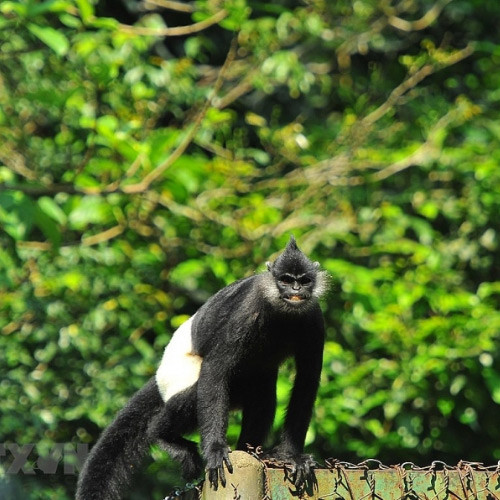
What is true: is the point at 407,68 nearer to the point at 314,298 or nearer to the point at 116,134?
the point at 116,134

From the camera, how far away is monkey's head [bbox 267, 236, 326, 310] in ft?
17.2

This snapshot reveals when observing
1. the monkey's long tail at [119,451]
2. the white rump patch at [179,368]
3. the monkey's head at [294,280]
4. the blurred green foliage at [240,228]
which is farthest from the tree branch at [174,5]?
the monkey's long tail at [119,451]

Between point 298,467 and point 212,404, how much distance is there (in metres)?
0.93

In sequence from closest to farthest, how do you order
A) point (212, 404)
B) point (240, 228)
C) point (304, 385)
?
point (212, 404) → point (304, 385) → point (240, 228)

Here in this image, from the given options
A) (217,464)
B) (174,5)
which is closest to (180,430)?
(217,464)

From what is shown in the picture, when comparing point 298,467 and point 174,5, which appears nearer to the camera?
point 298,467

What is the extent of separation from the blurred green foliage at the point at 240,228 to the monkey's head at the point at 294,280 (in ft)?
6.88

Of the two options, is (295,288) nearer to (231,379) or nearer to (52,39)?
(231,379)

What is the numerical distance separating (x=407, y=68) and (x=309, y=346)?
6.29m

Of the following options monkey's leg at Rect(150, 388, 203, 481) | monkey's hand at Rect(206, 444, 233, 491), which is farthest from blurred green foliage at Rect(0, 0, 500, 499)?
monkey's hand at Rect(206, 444, 233, 491)

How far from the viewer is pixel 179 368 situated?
5531 mm

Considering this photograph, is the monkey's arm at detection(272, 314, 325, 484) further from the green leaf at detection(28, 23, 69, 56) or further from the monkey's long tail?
the green leaf at detection(28, 23, 69, 56)

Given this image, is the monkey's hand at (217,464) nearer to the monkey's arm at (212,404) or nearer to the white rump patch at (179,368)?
the monkey's arm at (212,404)

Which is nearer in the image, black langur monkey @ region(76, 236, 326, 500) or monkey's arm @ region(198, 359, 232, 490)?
monkey's arm @ region(198, 359, 232, 490)
